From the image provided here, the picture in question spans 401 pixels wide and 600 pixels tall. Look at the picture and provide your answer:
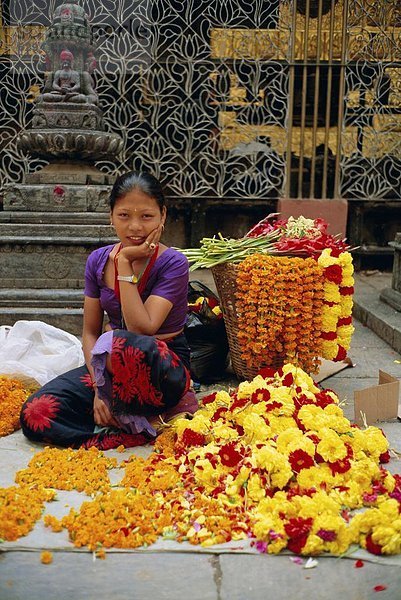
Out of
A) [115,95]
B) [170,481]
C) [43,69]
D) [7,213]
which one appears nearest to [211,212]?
[115,95]

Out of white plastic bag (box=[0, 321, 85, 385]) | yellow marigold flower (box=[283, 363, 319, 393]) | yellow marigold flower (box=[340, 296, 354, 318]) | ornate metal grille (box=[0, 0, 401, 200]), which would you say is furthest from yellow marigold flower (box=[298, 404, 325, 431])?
ornate metal grille (box=[0, 0, 401, 200])

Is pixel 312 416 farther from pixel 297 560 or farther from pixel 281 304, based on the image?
pixel 281 304

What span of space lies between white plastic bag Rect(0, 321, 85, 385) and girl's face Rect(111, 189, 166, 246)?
3.38 feet

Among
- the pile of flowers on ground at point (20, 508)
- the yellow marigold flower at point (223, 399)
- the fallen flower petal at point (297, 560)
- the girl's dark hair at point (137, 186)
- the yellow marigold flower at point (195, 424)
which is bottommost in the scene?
the fallen flower petal at point (297, 560)

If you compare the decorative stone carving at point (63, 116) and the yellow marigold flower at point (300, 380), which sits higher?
the decorative stone carving at point (63, 116)

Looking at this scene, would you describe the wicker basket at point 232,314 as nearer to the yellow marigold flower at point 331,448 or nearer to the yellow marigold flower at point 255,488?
the yellow marigold flower at point 331,448

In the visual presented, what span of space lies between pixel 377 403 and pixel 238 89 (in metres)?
5.15

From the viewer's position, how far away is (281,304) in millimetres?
3271

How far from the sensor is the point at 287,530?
6.40 feet

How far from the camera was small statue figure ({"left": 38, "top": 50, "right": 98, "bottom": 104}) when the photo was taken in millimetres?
4770

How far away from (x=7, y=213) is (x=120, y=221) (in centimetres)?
215

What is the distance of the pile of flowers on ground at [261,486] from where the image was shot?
195cm

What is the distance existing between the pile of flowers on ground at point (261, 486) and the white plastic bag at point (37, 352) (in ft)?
2.97

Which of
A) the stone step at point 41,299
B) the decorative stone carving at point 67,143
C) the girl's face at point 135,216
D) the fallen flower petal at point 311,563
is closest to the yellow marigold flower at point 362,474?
the fallen flower petal at point 311,563
